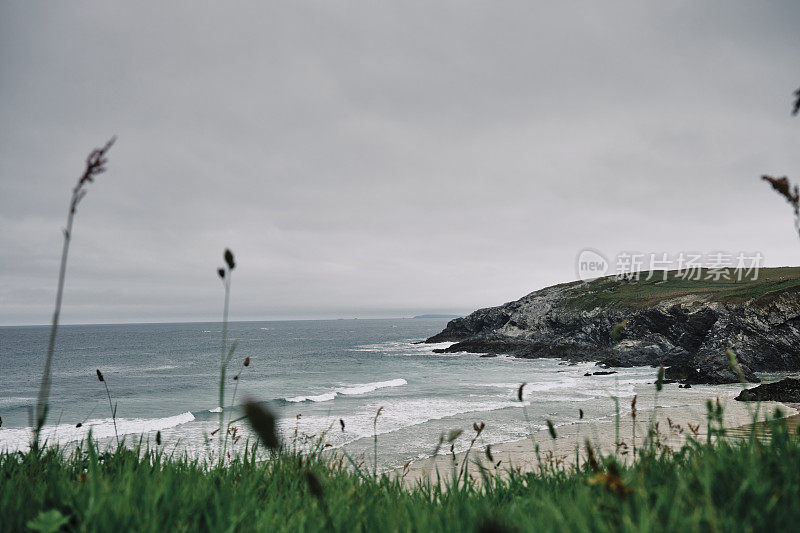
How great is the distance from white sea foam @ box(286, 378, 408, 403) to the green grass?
37.3 meters

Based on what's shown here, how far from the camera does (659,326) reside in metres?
55.5

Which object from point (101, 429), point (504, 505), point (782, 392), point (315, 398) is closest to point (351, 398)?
point (315, 398)

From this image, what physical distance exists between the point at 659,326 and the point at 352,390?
40864mm

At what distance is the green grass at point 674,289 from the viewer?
49062 millimetres

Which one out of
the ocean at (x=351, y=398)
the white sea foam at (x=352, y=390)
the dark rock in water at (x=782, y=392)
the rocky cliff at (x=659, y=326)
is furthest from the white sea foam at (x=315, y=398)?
the dark rock in water at (x=782, y=392)

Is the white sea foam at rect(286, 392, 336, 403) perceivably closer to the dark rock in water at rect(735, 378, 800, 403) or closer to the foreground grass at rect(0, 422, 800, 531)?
the dark rock in water at rect(735, 378, 800, 403)

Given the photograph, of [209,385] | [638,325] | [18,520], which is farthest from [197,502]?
[638,325]

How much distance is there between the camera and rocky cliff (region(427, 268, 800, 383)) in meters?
40.5

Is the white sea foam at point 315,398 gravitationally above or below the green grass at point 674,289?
below

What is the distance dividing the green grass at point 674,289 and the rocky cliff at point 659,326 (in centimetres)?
17

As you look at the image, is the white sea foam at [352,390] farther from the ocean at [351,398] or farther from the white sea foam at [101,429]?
the white sea foam at [101,429]

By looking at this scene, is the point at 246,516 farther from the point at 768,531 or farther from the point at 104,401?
the point at 104,401

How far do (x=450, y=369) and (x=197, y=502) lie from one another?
52321 millimetres

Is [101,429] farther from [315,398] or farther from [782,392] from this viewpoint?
[782,392]
